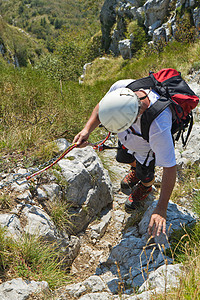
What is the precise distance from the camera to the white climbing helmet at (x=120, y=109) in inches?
85.4

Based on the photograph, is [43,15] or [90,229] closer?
[90,229]

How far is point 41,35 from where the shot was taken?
4857 inches

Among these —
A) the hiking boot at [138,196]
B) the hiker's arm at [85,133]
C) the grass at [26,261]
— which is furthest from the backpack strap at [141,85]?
the grass at [26,261]

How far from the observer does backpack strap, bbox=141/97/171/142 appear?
2156mm

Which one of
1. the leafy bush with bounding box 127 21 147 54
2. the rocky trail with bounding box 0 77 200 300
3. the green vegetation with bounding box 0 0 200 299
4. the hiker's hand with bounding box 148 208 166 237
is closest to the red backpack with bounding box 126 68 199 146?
the hiker's hand with bounding box 148 208 166 237

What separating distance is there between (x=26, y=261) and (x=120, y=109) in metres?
1.83

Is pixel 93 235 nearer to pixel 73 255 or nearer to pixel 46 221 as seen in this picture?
pixel 73 255

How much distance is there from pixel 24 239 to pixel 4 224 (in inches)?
12.7

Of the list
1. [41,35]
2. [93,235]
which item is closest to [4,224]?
[93,235]

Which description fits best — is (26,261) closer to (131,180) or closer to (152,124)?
(152,124)

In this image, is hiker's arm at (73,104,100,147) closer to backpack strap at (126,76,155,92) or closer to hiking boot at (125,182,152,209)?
backpack strap at (126,76,155,92)

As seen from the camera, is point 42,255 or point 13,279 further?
point 42,255

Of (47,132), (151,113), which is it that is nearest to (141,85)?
(151,113)

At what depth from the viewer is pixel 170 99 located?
2.32 meters
